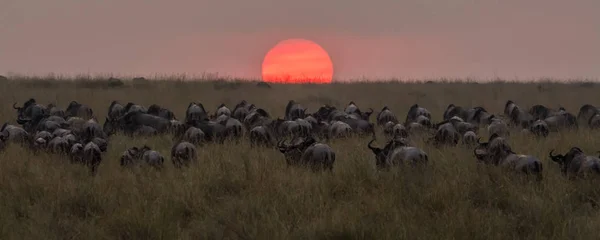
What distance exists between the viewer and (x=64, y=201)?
7059mm

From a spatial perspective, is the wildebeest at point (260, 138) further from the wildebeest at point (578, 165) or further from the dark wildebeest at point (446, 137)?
the wildebeest at point (578, 165)

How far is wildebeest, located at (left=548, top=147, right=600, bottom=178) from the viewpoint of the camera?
7742mm

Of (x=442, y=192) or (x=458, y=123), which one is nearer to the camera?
(x=442, y=192)

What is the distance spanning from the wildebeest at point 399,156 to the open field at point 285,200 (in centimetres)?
25

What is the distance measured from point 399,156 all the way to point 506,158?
1473 mm

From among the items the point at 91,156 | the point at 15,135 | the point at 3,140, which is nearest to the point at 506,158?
the point at 91,156

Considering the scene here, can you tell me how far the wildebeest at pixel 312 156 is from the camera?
870cm

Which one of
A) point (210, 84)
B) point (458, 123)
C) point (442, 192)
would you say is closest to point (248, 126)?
point (458, 123)

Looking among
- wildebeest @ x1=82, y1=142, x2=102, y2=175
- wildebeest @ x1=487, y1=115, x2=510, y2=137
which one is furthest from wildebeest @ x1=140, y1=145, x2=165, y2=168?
wildebeest @ x1=487, y1=115, x2=510, y2=137

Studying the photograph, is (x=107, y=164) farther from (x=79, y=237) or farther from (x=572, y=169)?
(x=572, y=169)

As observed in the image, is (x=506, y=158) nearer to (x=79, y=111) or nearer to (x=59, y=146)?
(x=59, y=146)

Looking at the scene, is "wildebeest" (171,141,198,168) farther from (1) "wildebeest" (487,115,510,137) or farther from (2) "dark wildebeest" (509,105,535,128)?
(2) "dark wildebeest" (509,105,535,128)

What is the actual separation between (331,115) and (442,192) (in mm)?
8260

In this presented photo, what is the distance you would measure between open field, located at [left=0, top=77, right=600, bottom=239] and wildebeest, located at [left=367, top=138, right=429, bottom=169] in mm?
247
